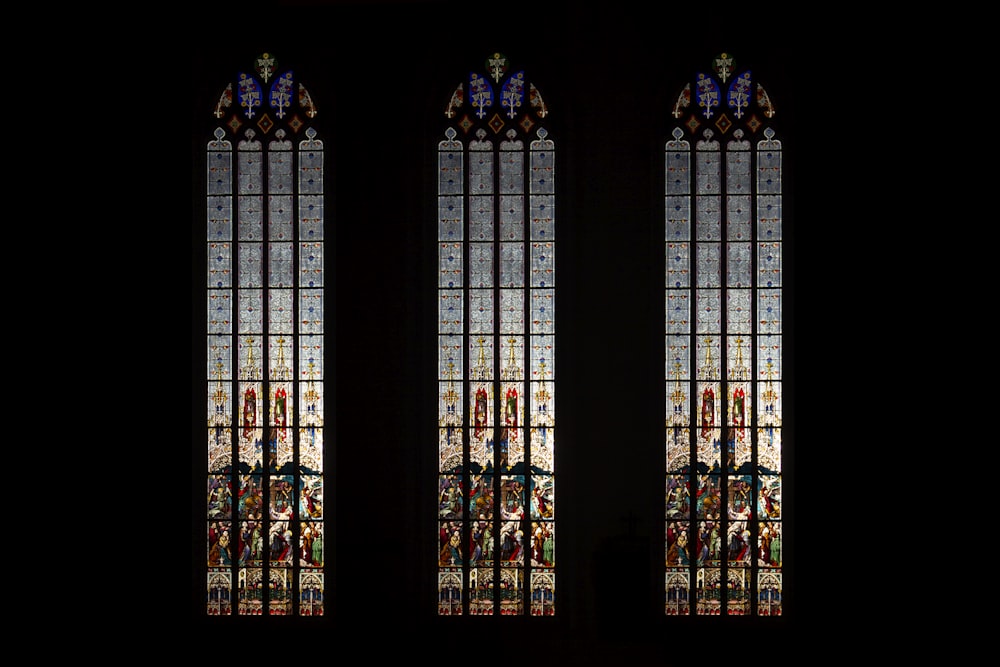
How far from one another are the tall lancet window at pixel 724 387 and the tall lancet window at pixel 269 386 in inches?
133

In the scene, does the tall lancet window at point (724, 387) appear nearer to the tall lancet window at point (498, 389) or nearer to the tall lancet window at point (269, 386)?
the tall lancet window at point (498, 389)

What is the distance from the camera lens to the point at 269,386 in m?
9.31

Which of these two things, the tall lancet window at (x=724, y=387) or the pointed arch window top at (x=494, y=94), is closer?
the tall lancet window at (x=724, y=387)

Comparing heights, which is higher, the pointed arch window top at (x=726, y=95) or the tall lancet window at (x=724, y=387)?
the pointed arch window top at (x=726, y=95)

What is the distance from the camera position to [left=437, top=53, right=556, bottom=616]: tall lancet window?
918cm

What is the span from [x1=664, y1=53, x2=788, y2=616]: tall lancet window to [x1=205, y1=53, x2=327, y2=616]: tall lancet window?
3.37 metres

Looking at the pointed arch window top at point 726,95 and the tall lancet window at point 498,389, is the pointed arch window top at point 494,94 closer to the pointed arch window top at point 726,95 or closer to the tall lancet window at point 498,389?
the tall lancet window at point 498,389

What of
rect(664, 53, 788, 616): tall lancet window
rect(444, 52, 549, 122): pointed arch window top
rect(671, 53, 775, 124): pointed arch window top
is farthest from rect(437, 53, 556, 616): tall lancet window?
rect(671, 53, 775, 124): pointed arch window top

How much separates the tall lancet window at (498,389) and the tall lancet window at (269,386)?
48.3 inches

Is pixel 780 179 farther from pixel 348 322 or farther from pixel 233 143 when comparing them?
pixel 233 143

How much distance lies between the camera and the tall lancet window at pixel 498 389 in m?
9.18

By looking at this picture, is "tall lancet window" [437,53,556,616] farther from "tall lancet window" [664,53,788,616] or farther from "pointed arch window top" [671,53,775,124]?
"pointed arch window top" [671,53,775,124]

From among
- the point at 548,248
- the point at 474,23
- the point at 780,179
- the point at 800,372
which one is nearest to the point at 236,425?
the point at 548,248

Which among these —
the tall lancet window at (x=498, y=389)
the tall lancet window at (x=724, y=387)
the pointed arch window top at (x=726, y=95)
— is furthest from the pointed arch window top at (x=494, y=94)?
the tall lancet window at (x=724, y=387)
